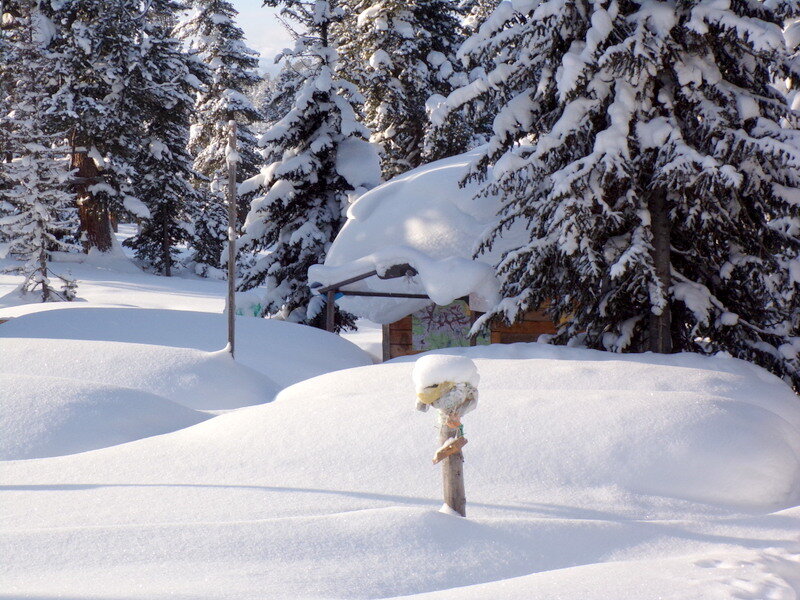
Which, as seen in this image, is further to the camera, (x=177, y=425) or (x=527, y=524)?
(x=177, y=425)

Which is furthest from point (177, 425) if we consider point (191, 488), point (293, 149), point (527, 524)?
point (293, 149)

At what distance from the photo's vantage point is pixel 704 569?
4.52 m

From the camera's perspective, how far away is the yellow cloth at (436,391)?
521 cm

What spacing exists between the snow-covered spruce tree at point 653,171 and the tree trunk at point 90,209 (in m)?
23.5

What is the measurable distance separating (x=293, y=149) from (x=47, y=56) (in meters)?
13.3

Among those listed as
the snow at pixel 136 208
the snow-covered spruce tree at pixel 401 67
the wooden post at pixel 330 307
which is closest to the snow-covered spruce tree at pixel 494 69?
the wooden post at pixel 330 307

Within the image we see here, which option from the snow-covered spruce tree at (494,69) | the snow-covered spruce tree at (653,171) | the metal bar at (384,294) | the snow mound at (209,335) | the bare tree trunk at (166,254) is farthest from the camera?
the bare tree trunk at (166,254)

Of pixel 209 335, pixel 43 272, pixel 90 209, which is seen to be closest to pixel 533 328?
pixel 209 335

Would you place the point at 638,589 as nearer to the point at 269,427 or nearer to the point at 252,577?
the point at 252,577

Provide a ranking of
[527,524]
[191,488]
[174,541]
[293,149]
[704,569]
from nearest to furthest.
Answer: [704,569]
[174,541]
[527,524]
[191,488]
[293,149]

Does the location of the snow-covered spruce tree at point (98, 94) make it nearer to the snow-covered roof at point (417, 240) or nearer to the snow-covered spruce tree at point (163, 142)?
the snow-covered spruce tree at point (163, 142)

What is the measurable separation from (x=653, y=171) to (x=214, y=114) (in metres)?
26.5

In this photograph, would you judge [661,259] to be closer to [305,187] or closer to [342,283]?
[342,283]

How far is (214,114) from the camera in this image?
33.4 m
